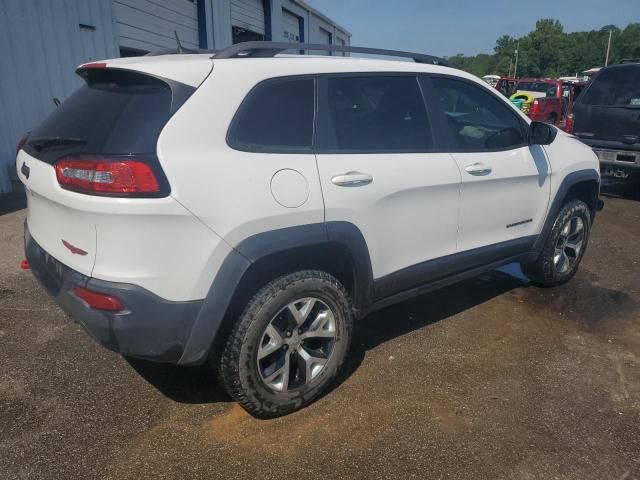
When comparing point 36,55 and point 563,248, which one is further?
point 36,55

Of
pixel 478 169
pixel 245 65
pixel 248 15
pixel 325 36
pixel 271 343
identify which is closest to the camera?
pixel 245 65

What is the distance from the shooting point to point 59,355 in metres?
3.30

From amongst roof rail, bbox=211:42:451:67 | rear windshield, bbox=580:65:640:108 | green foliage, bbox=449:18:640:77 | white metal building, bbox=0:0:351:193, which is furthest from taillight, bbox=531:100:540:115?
green foliage, bbox=449:18:640:77

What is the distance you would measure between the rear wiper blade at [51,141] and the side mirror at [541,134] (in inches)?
118

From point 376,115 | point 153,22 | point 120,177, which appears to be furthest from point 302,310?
point 153,22

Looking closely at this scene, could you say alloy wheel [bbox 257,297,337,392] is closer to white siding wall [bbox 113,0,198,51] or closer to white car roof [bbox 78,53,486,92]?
white car roof [bbox 78,53,486,92]

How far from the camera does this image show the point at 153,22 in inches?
421

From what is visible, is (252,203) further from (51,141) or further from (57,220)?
(51,141)

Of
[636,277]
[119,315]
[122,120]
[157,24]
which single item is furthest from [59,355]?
[157,24]

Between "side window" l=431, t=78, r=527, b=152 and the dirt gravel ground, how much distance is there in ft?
4.28

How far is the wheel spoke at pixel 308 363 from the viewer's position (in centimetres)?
275

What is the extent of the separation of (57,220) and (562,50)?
125m

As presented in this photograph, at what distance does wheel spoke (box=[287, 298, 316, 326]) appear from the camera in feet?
8.66

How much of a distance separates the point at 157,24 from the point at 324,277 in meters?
9.94
